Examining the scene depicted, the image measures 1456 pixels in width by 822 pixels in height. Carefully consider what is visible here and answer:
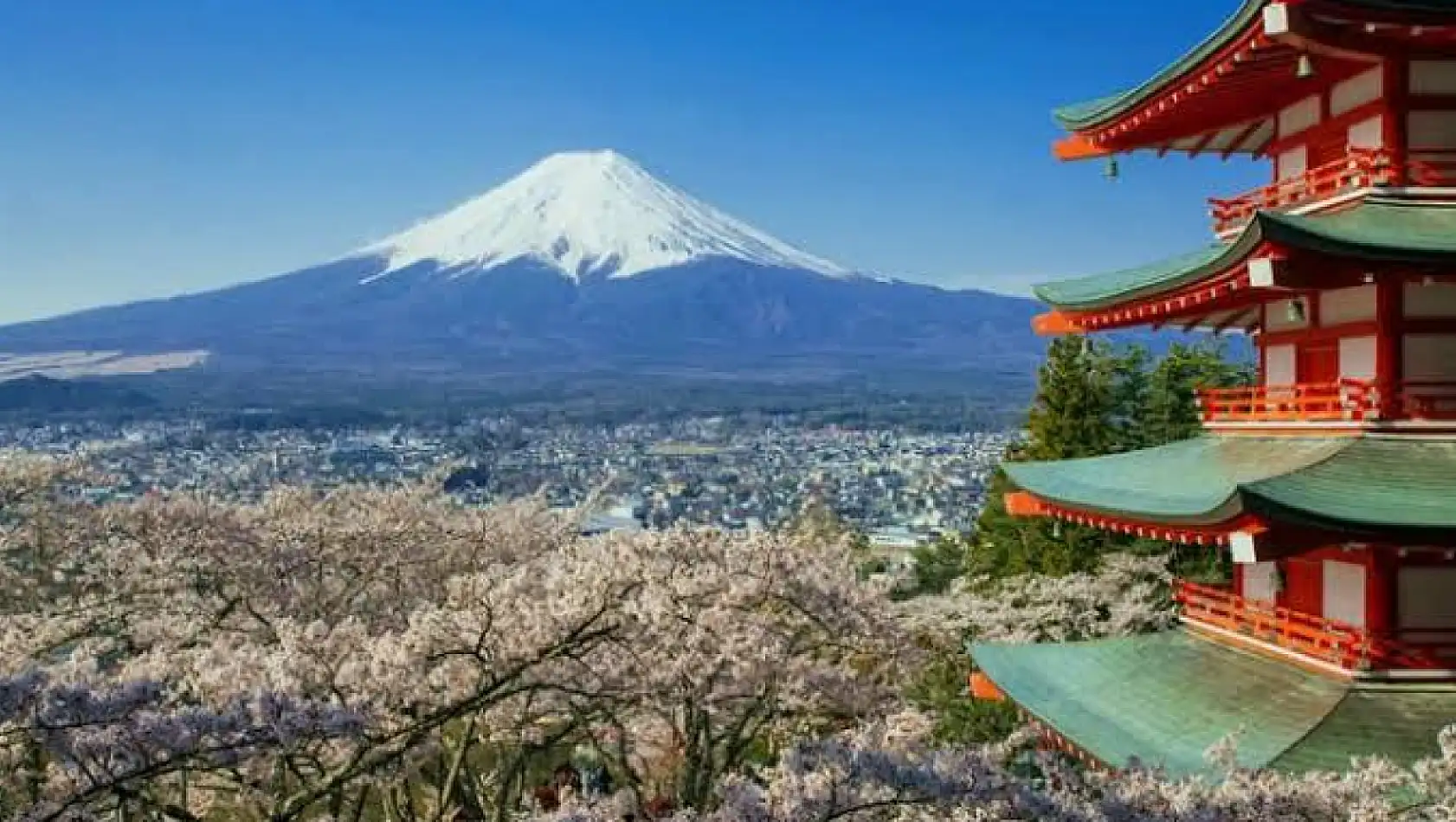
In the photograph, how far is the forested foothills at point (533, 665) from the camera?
18.7ft

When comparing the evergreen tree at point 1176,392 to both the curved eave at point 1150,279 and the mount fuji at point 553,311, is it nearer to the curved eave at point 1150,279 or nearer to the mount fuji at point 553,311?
the curved eave at point 1150,279

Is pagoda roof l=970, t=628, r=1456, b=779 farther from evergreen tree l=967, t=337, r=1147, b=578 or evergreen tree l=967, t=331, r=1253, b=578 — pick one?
evergreen tree l=967, t=337, r=1147, b=578

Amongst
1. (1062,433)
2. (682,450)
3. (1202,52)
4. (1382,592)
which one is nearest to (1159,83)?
(1202,52)

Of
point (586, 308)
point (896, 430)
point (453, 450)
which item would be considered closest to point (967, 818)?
point (453, 450)

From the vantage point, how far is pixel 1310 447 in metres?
9.22

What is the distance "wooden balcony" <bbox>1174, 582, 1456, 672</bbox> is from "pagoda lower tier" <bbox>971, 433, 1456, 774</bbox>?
0.5 inches

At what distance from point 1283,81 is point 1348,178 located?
1237mm

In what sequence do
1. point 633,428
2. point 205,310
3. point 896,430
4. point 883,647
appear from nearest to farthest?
point 883,647 < point 633,428 < point 896,430 < point 205,310

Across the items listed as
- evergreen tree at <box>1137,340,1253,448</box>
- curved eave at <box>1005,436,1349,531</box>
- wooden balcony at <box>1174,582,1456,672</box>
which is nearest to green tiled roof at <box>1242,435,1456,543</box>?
curved eave at <box>1005,436,1349,531</box>

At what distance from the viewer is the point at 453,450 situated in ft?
184

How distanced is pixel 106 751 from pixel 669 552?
14.9 feet

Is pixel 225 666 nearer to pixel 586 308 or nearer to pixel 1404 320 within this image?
pixel 1404 320

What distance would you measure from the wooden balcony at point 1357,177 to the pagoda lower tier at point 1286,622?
5.74 ft

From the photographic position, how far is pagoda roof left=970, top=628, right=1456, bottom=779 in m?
7.96
